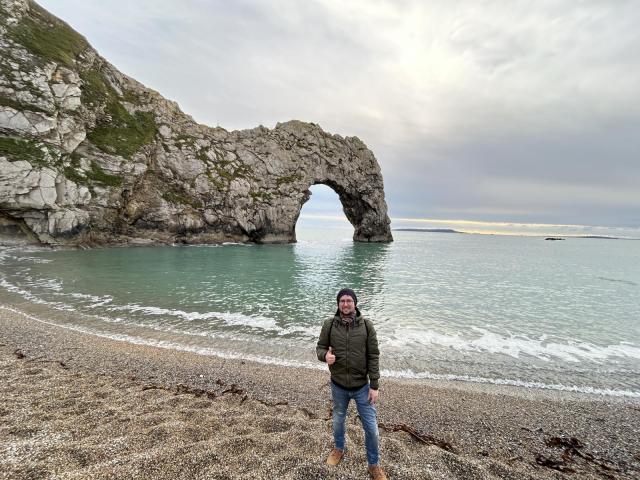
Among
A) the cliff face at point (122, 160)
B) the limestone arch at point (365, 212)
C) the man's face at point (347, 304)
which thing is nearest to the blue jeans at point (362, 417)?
the man's face at point (347, 304)

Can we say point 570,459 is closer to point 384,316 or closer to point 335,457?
point 335,457

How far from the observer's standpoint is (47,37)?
57.8 metres

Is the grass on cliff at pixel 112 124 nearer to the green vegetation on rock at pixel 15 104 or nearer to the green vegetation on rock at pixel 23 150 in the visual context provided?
the green vegetation on rock at pixel 15 104

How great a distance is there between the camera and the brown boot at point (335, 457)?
19.3ft

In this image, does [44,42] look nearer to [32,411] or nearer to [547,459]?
[32,411]

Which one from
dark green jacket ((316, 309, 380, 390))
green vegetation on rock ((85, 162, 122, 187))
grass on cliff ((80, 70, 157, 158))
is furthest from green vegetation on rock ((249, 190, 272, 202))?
dark green jacket ((316, 309, 380, 390))

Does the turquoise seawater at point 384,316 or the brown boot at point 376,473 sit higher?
the brown boot at point 376,473

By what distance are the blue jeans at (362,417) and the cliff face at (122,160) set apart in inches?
2351

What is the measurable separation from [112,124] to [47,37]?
60.8ft

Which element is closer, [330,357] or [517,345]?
[330,357]

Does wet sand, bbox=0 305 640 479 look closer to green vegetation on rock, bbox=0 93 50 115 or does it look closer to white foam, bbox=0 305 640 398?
white foam, bbox=0 305 640 398

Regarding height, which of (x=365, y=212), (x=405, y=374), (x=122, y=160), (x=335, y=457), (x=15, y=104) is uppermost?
(x=15, y=104)

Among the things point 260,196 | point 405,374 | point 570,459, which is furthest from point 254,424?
point 260,196

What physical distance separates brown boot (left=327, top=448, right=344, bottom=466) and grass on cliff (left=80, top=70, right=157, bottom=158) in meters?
68.9
